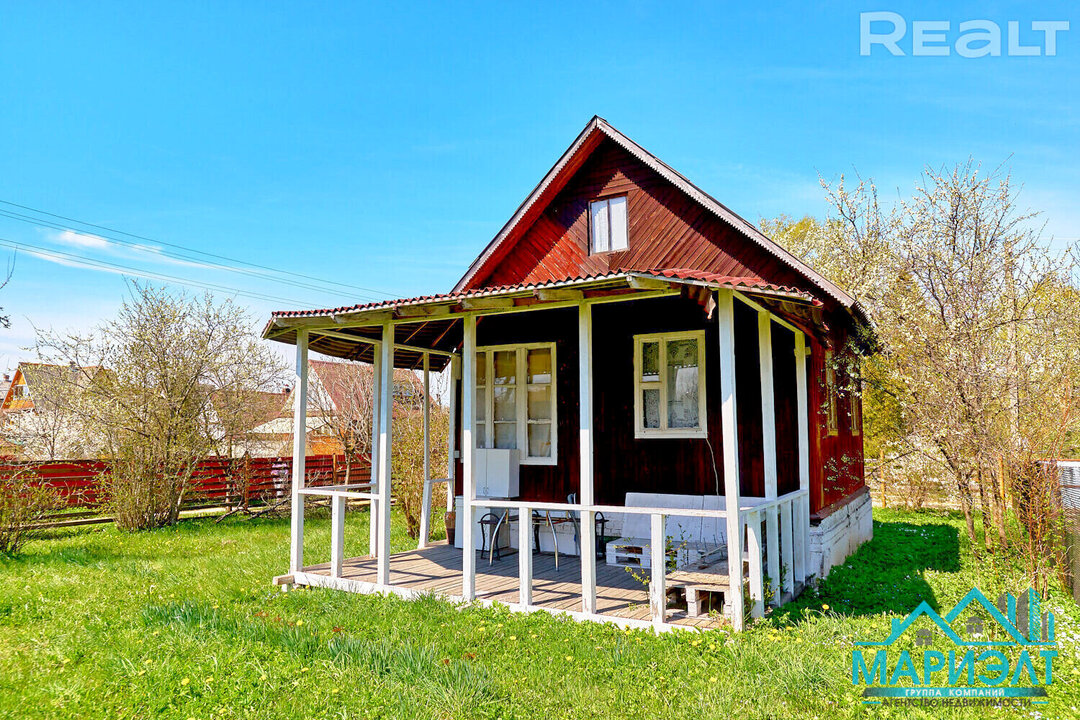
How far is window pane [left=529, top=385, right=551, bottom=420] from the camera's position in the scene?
961 cm

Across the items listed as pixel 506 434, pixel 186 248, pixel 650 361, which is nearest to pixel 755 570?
pixel 650 361

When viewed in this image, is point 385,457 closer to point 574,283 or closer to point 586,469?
point 586,469

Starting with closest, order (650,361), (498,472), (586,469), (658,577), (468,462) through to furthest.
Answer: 1. (658,577)
2. (586,469)
3. (468,462)
4. (650,361)
5. (498,472)

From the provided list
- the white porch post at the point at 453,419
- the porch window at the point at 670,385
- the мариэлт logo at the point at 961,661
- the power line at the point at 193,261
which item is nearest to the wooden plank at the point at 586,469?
the мариэлт logo at the point at 961,661

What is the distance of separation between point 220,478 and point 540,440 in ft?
32.6

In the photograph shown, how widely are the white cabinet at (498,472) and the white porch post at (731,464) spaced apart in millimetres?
4277

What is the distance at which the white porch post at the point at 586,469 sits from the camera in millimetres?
5965

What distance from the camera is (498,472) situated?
952 centimetres

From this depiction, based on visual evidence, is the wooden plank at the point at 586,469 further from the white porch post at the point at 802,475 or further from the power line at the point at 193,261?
the power line at the point at 193,261

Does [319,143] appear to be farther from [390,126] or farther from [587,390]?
[587,390]

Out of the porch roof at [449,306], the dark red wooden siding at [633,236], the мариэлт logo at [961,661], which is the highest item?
the dark red wooden siding at [633,236]

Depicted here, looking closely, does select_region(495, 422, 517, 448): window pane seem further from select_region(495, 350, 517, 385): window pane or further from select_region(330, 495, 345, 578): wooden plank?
select_region(330, 495, 345, 578): wooden plank

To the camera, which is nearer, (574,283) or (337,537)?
(574,283)

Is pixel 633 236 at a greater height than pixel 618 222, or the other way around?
pixel 618 222
